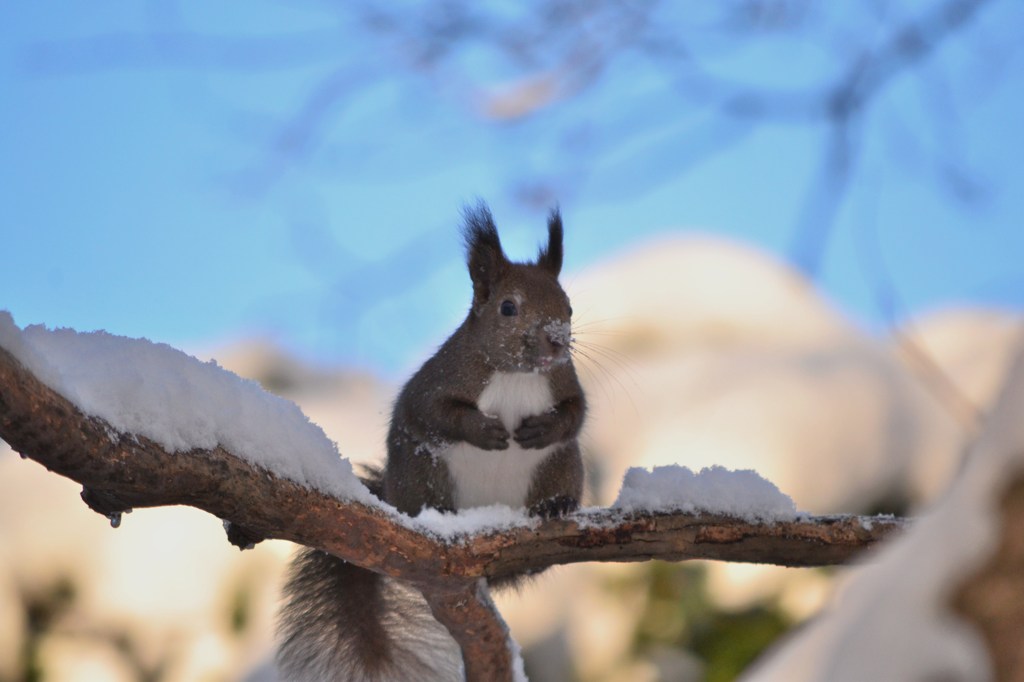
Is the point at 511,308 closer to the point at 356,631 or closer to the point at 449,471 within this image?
the point at 449,471

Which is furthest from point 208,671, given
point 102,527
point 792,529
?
point 792,529

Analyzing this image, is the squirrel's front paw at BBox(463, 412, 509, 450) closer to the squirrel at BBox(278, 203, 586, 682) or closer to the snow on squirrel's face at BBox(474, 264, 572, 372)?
the squirrel at BBox(278, 203, 586, 682)

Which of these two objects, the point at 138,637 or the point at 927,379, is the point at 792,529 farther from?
the point at 138,637

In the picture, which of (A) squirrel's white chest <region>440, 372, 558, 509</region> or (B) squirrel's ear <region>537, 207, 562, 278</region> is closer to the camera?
(A) squirrel's white chest <region>440, 372, 558, 509</region>

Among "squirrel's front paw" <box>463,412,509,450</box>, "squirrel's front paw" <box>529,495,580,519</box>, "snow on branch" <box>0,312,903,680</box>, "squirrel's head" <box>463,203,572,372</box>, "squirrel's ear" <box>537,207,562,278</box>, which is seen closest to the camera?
"snow on branch" <box>0,312,903,680</box>

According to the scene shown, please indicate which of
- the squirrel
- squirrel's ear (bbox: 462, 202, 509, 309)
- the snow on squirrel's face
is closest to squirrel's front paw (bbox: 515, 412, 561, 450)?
the squirrel

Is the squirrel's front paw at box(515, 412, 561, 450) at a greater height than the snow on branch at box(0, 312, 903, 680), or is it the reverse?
the squirrel's front paw at box(515, 412, 561, 450)

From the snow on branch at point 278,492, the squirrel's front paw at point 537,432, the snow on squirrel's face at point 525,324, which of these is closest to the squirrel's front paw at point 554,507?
the snow on branch at point 278,492

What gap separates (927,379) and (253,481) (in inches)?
55.4

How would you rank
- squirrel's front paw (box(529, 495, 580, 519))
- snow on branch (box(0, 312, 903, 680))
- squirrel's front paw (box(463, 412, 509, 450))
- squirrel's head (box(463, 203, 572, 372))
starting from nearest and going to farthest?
1. snow on branch (box(0, 312, 903, 680))
2. squirrel's front paw (box(529, 495, 580, 519))
3. squirrel's front paw (box(463, 412, 509, 450))
4. squirrel's head (box(463, 203, 572, 372))

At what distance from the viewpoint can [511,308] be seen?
2158 mm

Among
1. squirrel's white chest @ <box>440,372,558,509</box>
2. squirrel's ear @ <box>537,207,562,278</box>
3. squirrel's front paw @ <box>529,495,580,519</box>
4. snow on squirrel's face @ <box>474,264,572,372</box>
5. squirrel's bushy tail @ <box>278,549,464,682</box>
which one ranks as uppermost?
squirrel's ear @ <box>537,207,562,278</box>

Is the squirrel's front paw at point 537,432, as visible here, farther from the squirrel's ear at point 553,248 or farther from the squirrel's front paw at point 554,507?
the squirrel's ear at point 553,248

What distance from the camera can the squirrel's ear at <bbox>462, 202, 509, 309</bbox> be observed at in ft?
7.25
